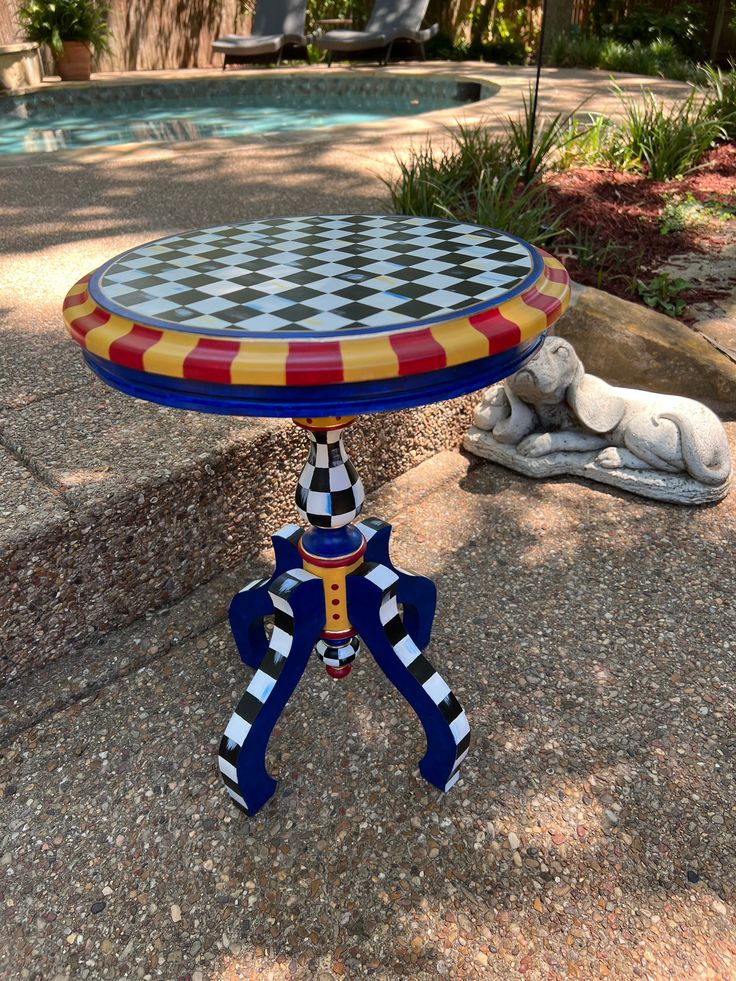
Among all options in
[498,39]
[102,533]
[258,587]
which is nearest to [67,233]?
[102,533]

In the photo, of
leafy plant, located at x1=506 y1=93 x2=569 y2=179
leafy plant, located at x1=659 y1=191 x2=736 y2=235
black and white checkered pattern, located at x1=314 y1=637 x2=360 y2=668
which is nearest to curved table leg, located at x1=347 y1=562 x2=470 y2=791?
black and white checkered pattern, located at x1=314 y1=637 x2=360 y2=668

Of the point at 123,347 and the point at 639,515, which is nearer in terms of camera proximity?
the point at 123,347

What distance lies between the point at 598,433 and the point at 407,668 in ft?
4.60

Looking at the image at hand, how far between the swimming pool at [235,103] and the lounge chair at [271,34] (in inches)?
56.0

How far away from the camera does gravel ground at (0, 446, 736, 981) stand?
132cm

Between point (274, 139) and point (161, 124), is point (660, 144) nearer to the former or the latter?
point (274, 139)

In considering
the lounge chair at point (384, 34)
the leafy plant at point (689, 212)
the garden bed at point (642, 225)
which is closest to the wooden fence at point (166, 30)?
the lounge chair at point (384, 34)

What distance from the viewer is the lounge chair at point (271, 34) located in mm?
10742

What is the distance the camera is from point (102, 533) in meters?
1.80

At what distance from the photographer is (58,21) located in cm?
955

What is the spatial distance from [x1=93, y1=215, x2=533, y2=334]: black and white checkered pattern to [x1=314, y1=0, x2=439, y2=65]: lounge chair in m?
10.6

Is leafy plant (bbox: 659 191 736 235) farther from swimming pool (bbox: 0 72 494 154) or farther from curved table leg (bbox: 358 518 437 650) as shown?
swimming pool (bbox: 0 72 494 154)

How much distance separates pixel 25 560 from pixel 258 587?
1.74 feet

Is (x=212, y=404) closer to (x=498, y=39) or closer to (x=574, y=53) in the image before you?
(x=574, y=53)
